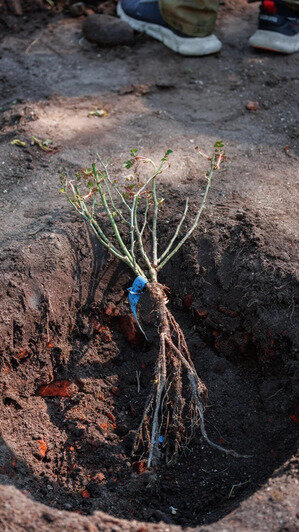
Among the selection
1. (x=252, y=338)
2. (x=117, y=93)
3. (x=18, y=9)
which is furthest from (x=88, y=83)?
(x=252, y=338)

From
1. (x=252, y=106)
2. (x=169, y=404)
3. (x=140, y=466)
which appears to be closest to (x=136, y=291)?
(x=169, y=404)

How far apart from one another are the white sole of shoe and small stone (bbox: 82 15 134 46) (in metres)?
1.17

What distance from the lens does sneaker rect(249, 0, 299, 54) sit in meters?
4.31

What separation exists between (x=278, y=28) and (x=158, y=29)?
108cm

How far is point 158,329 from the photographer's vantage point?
7.89ft

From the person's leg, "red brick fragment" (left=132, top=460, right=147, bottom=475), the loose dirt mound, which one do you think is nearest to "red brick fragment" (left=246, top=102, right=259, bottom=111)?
the person's leg

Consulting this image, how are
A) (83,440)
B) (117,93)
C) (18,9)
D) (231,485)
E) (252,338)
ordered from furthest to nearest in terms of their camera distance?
(18,9) < (117,93) < (252,338) < (83,440) < (231,485)

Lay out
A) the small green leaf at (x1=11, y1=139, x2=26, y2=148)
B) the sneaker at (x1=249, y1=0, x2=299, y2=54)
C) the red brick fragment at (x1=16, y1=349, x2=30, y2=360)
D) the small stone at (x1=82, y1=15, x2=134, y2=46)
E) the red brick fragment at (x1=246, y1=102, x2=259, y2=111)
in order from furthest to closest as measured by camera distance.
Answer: the small stone at (x1=82, y1=15, x2=134, y2=46)
the sneaker at (x1=249, y1=0, x2=299, y2=54)
the red brick fragment at (x1=246, y1=102, x2=259, y2=111)
the small green leaf at (x1=11, y1=139, x2=26, y2=148)
the red brick fragment at (x1=16, y1=349, x2=30, y2=360)

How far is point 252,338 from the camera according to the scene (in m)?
2.56

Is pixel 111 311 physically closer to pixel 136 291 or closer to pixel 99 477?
pixel 136 291

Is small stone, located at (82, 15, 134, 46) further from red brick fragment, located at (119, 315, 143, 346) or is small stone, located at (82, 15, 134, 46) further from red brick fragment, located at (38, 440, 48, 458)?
red brick fragment, located at (38, 440, 48, 458)

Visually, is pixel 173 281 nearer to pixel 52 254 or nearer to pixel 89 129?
pixel 52 254

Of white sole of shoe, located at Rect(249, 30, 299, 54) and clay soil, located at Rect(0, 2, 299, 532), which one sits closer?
clay soil, located at Rect(0, 2, 299, 532)

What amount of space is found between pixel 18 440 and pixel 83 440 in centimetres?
30
